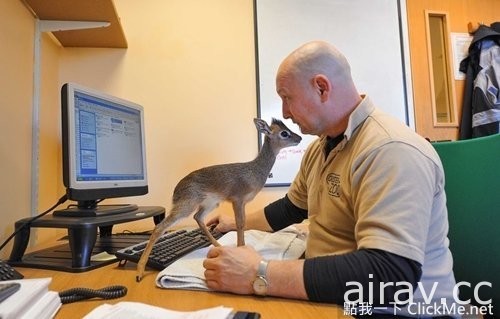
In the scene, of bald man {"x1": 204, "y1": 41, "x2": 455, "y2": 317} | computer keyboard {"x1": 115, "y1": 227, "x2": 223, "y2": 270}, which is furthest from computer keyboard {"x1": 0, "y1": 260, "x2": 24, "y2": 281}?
bald man {"x1": 204, "y1": 41, "x2": 455, "y2": 317}

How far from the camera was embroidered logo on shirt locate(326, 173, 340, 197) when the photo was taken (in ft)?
2.57

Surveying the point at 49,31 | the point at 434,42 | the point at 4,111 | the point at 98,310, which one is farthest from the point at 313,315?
the point at 434,42

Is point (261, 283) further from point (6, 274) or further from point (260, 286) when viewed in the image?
point (6, 274)

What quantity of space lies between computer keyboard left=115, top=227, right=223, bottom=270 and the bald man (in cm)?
17

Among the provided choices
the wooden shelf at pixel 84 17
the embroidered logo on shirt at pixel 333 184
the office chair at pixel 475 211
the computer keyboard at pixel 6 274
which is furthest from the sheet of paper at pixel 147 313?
the wooden shelf at pixel 84 17

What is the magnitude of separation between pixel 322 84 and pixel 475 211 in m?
0.53

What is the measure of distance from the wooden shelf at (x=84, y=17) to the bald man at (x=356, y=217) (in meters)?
0.88

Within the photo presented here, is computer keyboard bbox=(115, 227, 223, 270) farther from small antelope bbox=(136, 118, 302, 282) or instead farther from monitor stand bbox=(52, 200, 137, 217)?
monitor stand bbox=(52, 200, 137, 217)

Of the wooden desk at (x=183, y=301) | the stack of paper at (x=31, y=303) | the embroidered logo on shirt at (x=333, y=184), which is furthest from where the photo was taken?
the embroidered logo on shirt at (x=333, y=184)

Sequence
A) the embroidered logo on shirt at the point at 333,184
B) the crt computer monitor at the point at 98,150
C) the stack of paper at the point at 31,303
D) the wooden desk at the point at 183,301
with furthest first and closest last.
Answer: the crt computer monitor at the point at 98,150 < the embroidered logo on shirt at the point at 333,184 < the wooden desk at the point at 183,301 < the stack of paper at the point at 31,303

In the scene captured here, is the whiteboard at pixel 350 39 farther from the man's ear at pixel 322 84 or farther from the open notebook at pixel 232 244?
the man's ear at pixel 322 84

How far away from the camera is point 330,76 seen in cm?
82

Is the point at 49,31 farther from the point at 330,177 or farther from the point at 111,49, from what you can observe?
the point at 330,177

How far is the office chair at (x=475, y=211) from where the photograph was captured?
836 millimetres
